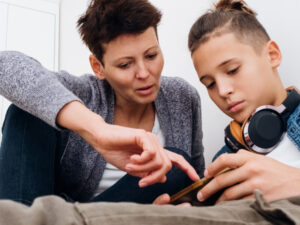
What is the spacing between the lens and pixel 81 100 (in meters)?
0.96

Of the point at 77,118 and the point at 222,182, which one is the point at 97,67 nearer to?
the point at 77,118

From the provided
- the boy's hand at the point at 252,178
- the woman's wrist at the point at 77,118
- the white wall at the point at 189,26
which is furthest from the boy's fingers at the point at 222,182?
the white wall at the point at 189,26

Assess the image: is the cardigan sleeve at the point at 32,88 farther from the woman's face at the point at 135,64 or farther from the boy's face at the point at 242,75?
the boy's face at the point at 242,75

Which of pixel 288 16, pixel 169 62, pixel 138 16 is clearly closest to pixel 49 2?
pixel 169 62

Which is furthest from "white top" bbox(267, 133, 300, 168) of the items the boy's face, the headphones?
the boy's face

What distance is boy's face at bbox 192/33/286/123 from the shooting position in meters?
0.91

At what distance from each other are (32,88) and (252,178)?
58 cm

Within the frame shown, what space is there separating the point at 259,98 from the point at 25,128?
68cm

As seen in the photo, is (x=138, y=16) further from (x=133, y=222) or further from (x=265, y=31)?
(x=133, y=222)

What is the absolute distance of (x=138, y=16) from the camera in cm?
99

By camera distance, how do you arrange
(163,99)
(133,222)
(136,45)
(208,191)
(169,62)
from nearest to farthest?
(133,222) < (208,191) < (136,45) < (163,99) < (169,62)

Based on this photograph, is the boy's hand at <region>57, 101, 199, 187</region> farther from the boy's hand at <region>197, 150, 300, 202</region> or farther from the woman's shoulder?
the woman's shoulder

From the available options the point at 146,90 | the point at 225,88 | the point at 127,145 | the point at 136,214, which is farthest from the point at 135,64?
the point at 136,214

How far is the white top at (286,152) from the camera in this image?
81cm
